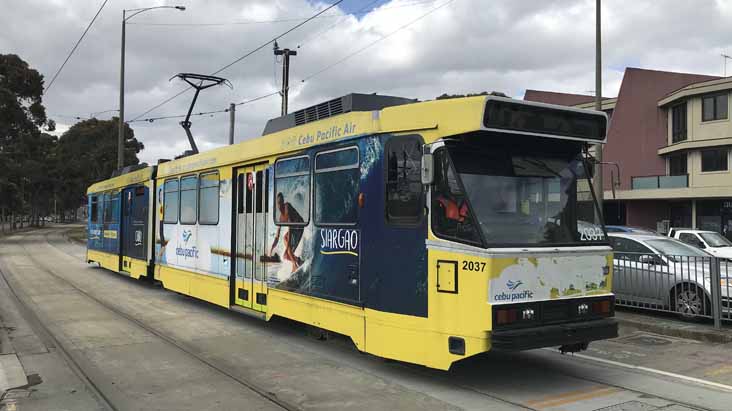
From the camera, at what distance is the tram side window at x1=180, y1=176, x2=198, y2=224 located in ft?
39.0

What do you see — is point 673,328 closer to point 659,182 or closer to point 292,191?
point 292,191

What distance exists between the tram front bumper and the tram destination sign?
2060mm

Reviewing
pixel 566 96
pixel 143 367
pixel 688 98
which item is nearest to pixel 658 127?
pixel 688 98

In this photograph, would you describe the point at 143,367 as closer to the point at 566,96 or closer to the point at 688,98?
the point at 688,98

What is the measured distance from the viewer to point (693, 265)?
9.70 m

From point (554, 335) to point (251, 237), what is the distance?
5310 millimetres

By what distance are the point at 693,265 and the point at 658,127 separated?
31.3m

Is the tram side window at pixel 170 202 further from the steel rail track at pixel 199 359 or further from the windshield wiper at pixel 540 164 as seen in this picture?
the windshield wiper at pixel 540 164

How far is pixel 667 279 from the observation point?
401 inches

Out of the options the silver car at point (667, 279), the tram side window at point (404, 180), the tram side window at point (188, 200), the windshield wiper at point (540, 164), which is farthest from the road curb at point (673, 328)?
the tram side window at point (188, 200)

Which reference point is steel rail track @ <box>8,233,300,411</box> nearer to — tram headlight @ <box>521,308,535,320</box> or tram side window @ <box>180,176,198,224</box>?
tram side window @ <box>180,176,198,224</box>

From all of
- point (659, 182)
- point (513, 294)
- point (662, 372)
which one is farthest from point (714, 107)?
point (513, 294)

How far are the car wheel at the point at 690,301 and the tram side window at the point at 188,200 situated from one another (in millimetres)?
9065

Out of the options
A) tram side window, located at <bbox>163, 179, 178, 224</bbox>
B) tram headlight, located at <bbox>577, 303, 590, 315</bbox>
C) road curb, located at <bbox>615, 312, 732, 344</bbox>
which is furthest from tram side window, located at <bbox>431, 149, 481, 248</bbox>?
tram side window, located at <bbox>163, 179, 178, 224</bbox>
